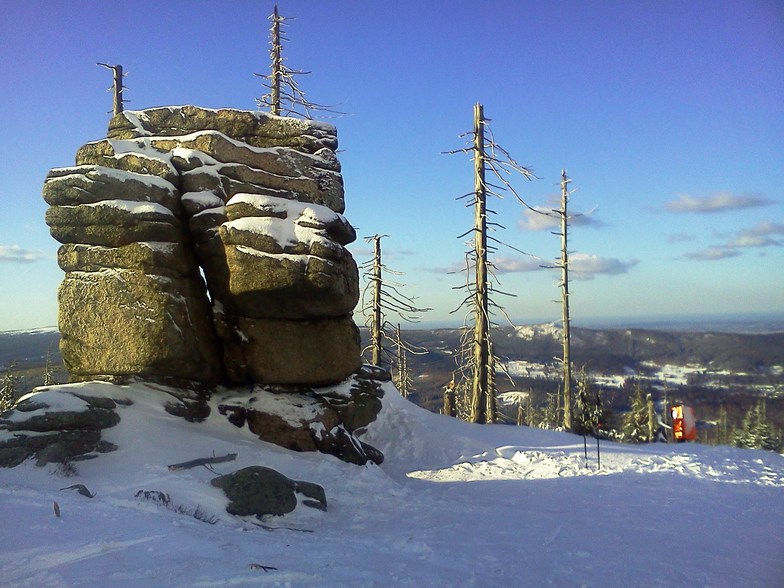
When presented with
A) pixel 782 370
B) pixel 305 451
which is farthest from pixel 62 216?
pixel 782 370

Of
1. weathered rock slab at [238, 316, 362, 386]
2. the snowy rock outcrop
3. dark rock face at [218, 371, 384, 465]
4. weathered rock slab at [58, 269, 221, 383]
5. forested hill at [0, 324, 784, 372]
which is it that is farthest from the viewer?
weathered rock slab at [238, 316, 362, 386]

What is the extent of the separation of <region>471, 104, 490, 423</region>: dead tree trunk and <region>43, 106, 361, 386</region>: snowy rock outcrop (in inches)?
220

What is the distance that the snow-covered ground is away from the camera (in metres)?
5.89

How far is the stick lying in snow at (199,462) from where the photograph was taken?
10.5 meters

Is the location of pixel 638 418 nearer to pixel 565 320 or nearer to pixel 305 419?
pixel 565 320

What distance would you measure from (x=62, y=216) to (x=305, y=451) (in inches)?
335

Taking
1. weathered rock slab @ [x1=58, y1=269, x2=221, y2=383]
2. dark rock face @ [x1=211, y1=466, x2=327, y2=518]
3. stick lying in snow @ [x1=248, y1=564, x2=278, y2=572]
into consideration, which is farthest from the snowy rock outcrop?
stick lying in snow @ [x1=248, y1=564, x2=278, y2=572]

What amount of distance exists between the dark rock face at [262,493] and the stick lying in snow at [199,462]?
0.96m

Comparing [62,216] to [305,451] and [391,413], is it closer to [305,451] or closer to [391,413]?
[305,451]

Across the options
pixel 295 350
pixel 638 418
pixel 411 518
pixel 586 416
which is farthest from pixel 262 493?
pixel 638 418

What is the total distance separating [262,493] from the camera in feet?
31.2

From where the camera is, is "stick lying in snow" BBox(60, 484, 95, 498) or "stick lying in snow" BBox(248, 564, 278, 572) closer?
"stick lying in snow" BBox(248, 564, 278, 572)

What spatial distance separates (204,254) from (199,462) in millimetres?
5709

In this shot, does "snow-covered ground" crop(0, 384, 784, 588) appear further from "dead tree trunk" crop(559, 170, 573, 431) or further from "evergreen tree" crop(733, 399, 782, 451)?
"evergreen tree" crop(733, 399, 782, 451)
